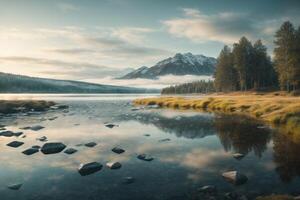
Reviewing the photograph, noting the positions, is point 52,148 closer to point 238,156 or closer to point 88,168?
point 88,168

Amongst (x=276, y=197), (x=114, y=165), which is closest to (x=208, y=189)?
(x=276, y=197)

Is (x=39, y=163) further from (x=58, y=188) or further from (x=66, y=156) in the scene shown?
(x=58, y=188)

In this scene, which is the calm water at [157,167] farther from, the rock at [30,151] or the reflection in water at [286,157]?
the rock at [30,151]

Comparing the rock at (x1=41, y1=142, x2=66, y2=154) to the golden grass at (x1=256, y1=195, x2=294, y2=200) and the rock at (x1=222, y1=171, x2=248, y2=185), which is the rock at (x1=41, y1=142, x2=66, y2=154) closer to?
the rock at (x1=222, y1=171, x2=248, y2=185)

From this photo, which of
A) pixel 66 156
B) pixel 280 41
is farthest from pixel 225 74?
pixel 66 156

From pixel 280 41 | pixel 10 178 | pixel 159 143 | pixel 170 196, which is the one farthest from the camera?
Result: pixel 280 41

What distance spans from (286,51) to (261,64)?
30191 mm

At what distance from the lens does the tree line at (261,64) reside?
84.7 meters

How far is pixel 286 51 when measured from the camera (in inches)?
3381

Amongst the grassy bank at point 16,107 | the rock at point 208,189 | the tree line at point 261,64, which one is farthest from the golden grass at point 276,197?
the tree line at point 261,64

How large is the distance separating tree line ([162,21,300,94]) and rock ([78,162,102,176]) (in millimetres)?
79502

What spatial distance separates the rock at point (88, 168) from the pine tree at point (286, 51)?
7969 centimetres

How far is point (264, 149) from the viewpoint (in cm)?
2470

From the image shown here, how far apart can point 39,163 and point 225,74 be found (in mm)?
118422
